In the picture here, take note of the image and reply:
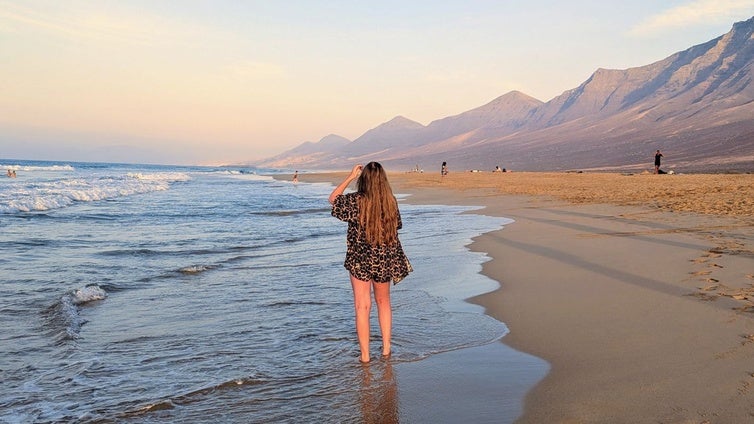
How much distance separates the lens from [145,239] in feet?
45.4

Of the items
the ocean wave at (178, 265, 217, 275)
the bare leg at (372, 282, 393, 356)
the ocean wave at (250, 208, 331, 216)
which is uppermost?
the bare leg at (372, 282, 393, 356)

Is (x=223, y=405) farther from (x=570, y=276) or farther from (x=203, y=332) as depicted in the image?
(x=570, y=276)

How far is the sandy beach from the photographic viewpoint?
3830 millimetres

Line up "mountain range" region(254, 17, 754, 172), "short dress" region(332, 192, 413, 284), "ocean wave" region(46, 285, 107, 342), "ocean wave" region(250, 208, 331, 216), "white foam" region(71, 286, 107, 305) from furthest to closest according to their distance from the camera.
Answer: "mountain range" region(254, 17, 754, 172) → "ocean wave" region(250, 208, 331, 216) → "white foam" region(71, 286, 107, 305) → "ocean wave" region(46, 285, 107, 342) → "short dress" region(332, 192, 413, 284)

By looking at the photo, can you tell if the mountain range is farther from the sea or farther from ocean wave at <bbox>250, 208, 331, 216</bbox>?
the sea

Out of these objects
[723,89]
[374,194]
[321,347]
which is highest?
[723,89]

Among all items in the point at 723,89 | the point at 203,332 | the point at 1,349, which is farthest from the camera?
the point at 723,89

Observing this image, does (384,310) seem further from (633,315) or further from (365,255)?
(633,315)

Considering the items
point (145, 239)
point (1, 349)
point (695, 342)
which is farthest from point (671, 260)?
point (145, 239)

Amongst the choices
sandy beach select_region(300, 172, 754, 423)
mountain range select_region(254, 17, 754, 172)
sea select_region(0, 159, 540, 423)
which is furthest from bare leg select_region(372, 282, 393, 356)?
mountain range select_region(254, 17, 754, 172)

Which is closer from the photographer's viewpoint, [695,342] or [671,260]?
[695,342]

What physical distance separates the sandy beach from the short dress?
1336 millimetres

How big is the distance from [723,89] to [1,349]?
159763 millimetres

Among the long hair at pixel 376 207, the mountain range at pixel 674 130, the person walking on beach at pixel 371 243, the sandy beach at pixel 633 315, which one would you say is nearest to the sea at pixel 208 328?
the person walking on beach at pixel 371 243
